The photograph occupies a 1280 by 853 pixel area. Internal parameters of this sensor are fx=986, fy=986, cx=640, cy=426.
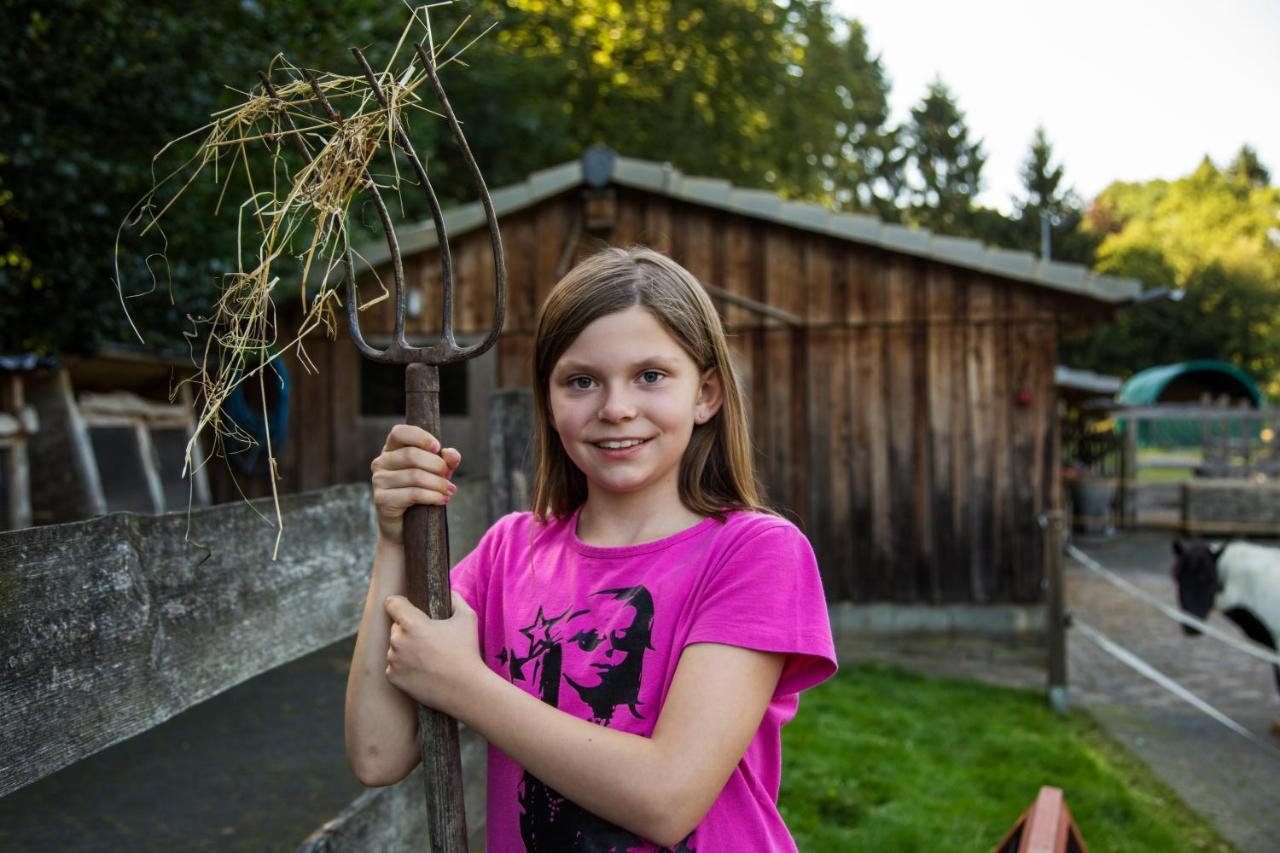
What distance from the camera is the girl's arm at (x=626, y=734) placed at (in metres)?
1.22

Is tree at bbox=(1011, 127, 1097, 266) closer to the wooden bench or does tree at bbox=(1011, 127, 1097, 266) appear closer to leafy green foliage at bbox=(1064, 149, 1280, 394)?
leafy green foliage at bbox=(1064, 149, 1280, 394)

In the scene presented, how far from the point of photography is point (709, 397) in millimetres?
1579

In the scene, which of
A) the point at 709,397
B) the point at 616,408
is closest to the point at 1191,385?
the point at 709,397

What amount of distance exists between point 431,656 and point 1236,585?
6257 millimetres

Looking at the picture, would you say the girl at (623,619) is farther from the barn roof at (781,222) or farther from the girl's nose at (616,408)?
the barn roof at (781,222)

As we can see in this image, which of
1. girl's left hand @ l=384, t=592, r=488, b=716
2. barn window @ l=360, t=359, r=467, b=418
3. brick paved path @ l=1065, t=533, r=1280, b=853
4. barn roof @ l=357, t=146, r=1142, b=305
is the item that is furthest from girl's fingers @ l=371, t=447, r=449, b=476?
barn window @ l=360, t=359, r=467, b=418

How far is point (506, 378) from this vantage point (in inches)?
355

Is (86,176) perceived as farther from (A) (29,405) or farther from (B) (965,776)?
(B) (965,776)

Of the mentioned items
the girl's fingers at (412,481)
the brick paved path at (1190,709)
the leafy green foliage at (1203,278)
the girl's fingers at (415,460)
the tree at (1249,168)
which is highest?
the tree at (1249,168)

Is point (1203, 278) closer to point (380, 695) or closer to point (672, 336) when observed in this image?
point (672, 336)

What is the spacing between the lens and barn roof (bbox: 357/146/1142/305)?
26.3 ft

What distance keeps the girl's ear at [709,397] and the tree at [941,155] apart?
4129 cm

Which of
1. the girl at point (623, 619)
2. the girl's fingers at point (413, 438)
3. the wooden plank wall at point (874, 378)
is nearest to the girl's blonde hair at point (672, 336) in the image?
the girl at point (623, 619)

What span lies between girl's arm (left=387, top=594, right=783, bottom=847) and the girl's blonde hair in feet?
0.99
